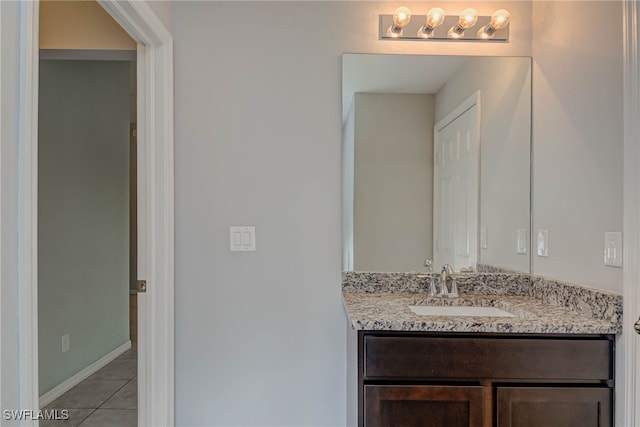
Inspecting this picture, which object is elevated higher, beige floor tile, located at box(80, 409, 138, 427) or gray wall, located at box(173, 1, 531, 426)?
gray wall, located at box(173, 1, 531, 426)

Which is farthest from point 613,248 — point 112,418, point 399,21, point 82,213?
point 82,213

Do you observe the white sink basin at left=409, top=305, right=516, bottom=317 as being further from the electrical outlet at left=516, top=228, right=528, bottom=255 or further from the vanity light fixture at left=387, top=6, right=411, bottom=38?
the vanity light fixture at left=387, top=6, right=411, bottom=38

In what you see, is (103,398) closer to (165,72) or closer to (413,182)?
(165,72)

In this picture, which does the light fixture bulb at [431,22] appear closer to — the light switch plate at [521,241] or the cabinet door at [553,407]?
the light switch plate at [521,241]

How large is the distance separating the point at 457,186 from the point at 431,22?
76cm

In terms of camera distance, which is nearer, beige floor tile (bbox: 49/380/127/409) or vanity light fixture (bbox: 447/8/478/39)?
vanity light fixture (bbox: 447/8/478/39)

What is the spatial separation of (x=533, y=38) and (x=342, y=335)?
1.64 metres

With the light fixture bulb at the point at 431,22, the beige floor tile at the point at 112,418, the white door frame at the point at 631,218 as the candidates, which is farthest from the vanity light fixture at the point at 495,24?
the beige floor tile at the point at 112,418

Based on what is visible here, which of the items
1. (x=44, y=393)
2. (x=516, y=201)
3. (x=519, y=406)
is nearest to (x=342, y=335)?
(x=519, y=406)

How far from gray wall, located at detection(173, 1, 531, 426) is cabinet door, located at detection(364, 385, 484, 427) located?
53cm

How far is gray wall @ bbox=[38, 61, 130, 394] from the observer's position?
109 inches

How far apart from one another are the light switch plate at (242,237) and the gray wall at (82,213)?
1.58m
